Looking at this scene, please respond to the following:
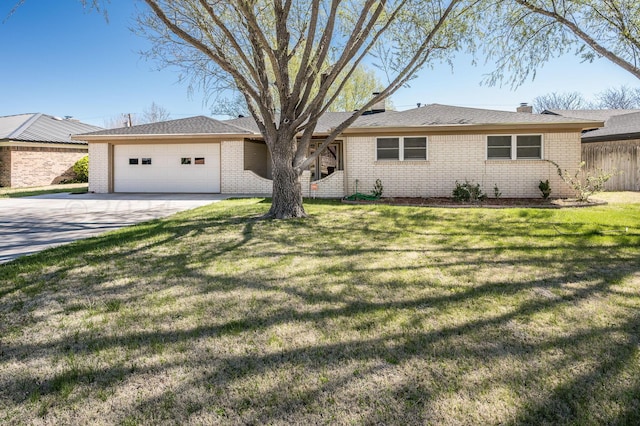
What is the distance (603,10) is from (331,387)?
10.9m

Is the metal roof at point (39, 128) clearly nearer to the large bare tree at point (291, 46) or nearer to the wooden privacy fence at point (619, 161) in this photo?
the large bare tree at point (291, 46)

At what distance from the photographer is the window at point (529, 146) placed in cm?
1346

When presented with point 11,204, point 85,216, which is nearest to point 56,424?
point 85,216

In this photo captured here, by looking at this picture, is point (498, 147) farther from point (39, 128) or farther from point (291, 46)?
point (39, 128)

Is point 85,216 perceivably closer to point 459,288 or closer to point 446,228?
point 446,228

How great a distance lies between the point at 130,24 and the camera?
27.0 feet

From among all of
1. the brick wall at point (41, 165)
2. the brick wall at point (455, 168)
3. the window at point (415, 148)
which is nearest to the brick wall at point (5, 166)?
the brick wall at point (41, 165)

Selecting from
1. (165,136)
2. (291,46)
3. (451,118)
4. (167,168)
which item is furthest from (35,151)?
(451,118)

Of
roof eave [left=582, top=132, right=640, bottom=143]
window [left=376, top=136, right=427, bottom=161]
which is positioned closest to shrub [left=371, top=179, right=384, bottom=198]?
window [left=376, top=136, right=427, bottom=161]

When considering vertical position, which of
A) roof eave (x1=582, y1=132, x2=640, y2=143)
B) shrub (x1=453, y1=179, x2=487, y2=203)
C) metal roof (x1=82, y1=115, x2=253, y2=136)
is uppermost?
metal roof (x1=82, y1=115, x2=253, y2=136)

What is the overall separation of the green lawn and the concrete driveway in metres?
1.28

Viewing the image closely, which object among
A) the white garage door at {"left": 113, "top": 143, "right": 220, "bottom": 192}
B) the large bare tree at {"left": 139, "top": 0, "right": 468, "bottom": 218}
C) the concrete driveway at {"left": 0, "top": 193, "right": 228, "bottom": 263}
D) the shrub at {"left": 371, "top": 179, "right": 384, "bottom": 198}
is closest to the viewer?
the concrete driveway at {"left": 0, "top": 193, "right": 228, "bottom": 263}

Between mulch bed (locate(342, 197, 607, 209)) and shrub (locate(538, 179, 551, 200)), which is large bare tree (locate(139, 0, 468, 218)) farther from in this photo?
shrub (locate(538, 179, 551, 200))

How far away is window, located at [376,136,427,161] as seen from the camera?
1402 centimetres
